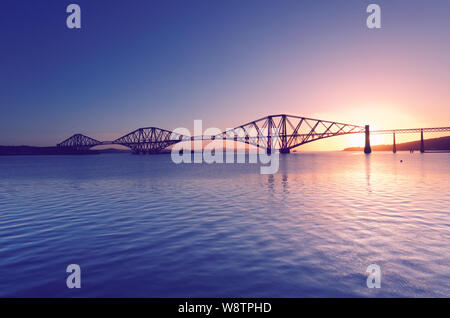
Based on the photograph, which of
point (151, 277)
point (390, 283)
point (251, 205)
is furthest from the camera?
point (251, 205)

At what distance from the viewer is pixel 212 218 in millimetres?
15477

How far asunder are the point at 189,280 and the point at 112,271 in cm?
254

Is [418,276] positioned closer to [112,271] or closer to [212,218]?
[112,271]

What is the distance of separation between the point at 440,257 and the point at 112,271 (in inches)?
417

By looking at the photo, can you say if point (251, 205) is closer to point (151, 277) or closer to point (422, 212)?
point (422, 212)

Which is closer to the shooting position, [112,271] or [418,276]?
[418,276]

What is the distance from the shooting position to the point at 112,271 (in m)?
8.26

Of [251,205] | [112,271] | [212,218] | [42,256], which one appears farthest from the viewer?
[251,205]
